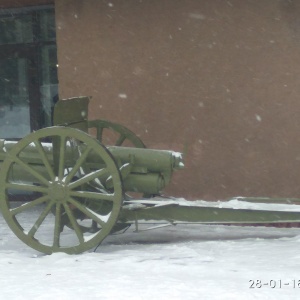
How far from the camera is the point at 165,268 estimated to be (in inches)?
230

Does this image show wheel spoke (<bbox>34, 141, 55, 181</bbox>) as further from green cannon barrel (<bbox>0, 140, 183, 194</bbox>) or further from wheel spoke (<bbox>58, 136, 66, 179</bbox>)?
green cannon barrel (<bbox>0, 140, 183, 194</bbox>)

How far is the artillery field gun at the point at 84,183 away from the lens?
641cm

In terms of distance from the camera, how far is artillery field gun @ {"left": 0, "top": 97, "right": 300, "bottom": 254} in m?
6.41

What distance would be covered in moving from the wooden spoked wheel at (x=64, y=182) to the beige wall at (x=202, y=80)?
2268 mm

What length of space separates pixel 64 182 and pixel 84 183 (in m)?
0.20

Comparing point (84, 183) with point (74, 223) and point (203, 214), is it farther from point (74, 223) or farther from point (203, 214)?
point (203, 214)

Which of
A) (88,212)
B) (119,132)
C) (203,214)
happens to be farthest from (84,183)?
(119,132)

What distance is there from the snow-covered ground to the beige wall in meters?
1.24

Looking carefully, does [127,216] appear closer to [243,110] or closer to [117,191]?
[117,191]

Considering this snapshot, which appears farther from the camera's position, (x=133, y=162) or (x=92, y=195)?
(x=133, y=162)

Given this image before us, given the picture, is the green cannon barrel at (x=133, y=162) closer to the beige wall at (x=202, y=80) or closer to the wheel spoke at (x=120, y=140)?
the wheel spoke at (x=120, y=140)

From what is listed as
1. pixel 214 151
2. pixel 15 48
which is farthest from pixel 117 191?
pixel 15 48
